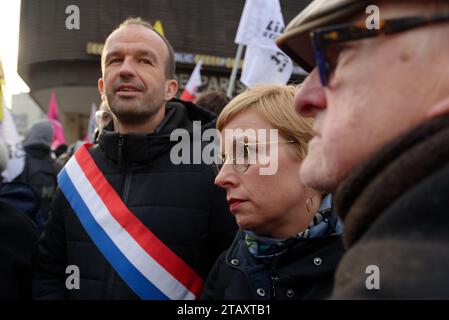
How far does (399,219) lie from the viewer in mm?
877

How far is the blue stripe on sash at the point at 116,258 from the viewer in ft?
7.59

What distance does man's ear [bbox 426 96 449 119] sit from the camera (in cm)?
98

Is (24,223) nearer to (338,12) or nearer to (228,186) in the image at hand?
(228,186)

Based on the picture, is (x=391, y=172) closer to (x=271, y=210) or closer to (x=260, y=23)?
(x=271, y=210)

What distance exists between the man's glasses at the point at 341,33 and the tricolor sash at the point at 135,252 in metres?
1.36

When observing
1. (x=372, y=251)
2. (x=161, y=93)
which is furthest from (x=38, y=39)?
(x=372, y=251)

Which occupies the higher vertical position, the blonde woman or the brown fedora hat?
the brown fedora hat

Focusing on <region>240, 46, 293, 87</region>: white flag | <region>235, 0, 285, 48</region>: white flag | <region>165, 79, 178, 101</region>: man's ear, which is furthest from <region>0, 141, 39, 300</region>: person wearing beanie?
<region>235, 0, 285, 48</region>: white flag

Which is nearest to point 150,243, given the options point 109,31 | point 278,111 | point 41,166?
point 278,111

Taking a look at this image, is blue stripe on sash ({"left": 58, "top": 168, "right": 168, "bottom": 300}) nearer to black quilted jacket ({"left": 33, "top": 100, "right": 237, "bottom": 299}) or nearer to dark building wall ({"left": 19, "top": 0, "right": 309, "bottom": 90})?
black quilted jacket ({"left": 33, "top": 100, "right": 237, "bottom": 299})

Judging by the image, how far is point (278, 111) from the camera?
6.59 ft

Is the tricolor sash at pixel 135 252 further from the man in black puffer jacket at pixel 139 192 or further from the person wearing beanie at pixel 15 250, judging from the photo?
the person wearing beanie at pixel 15 250

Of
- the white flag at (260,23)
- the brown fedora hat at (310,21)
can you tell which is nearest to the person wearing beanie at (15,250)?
the brown fedora hat at (310,21)
